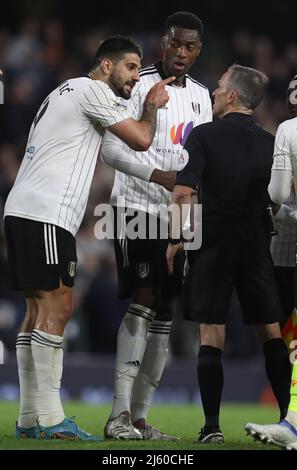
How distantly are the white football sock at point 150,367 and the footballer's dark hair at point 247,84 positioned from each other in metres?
1.52

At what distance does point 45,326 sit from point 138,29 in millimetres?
10883

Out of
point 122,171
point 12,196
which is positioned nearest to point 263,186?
point 122,171

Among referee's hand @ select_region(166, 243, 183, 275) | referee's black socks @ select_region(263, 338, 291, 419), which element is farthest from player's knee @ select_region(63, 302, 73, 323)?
referee's black socks @ select_region(263, 338, 291, 419)

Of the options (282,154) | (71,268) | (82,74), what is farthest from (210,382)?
(82,74)

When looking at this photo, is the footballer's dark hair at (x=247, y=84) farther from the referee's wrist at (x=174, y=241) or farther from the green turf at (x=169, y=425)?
the green turf at (x=169, y=425)

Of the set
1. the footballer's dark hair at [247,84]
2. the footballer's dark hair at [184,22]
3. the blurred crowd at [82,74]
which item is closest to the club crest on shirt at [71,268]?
the footballer's dark hair at [247,84]

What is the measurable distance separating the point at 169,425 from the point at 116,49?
120 inches

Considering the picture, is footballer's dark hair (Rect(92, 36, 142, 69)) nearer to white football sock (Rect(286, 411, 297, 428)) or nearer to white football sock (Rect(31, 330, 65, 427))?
white football sock (Rect(31, 330, 65, 427))

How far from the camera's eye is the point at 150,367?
6.95 meters

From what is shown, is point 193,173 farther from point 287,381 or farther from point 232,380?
point 232,380

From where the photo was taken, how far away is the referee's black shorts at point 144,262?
6754mm

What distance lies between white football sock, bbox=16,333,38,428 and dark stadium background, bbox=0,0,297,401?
228 inches

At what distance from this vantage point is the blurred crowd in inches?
519
